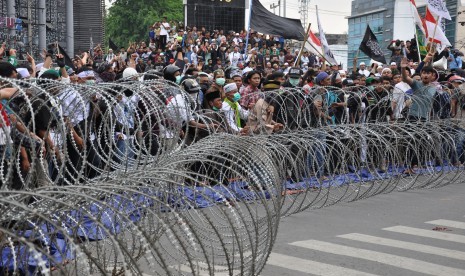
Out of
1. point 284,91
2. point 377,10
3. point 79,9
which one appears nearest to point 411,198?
point 284,91

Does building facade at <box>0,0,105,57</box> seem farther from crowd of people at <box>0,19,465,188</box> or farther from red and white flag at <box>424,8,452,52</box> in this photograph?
red and white flag at <box>424,8,452,52</box>

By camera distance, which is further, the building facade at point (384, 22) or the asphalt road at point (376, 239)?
the building facade at point (384, 22)

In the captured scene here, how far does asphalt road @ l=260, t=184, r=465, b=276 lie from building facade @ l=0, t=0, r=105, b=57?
12.6 metres

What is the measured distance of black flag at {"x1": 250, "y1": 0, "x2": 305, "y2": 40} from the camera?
18469 millimetres

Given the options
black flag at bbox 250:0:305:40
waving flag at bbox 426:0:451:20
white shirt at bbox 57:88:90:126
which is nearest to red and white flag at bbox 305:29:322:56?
black flag at bbox 250:0:305:40

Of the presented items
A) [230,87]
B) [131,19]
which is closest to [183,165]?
[230,87]

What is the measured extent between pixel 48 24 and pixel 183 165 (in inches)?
947

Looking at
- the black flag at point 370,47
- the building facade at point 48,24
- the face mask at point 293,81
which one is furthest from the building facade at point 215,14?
the face mask at point 293,81

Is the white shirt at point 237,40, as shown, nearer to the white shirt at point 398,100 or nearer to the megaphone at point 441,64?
the megaphone at point 441,64

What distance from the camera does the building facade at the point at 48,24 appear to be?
22.2m

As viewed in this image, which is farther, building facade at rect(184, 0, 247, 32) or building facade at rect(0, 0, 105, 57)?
building facade at rect(184, 0, 247, 32)

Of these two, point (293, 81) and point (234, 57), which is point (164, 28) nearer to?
point (234, 57)

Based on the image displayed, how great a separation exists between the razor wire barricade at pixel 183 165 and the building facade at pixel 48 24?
10278 mm

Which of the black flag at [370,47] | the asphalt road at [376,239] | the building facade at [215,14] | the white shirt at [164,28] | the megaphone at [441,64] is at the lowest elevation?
the asphalt road at [376,239]
